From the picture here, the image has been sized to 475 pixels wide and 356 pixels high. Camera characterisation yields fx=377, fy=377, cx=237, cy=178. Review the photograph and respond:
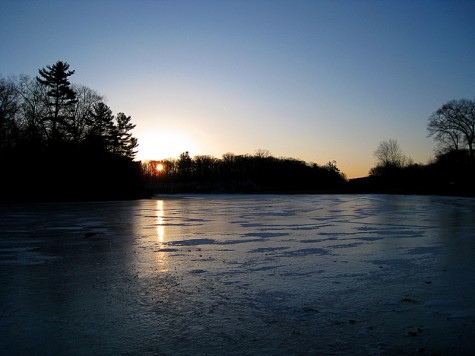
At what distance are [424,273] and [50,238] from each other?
29.8 ft

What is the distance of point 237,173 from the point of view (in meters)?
132

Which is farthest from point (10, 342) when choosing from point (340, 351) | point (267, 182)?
point (267, 182)

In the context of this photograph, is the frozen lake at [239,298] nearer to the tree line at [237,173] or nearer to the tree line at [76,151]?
the tree line at [76,151]

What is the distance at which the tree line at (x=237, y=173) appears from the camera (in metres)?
118

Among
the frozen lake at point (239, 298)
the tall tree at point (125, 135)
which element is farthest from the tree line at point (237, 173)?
the frozen lake at point (239, 298)

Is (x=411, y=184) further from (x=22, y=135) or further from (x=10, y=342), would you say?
(x=10, y=342)

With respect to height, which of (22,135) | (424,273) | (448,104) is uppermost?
(448,104)

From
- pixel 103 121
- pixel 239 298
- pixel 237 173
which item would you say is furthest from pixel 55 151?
pixel 237 173

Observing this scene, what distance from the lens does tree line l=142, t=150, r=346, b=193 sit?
386ft

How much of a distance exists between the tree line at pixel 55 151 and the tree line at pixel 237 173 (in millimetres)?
64443

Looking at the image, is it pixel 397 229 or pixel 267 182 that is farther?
pixel 267 182

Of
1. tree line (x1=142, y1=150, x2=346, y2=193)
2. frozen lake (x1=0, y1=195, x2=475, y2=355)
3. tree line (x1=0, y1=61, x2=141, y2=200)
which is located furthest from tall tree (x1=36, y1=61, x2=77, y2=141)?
tree line (x1=142, y1=150, x2=346, y2=193)

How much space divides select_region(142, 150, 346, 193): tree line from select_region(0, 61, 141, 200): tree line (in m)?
64.4

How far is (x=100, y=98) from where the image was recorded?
54750 millimetres
